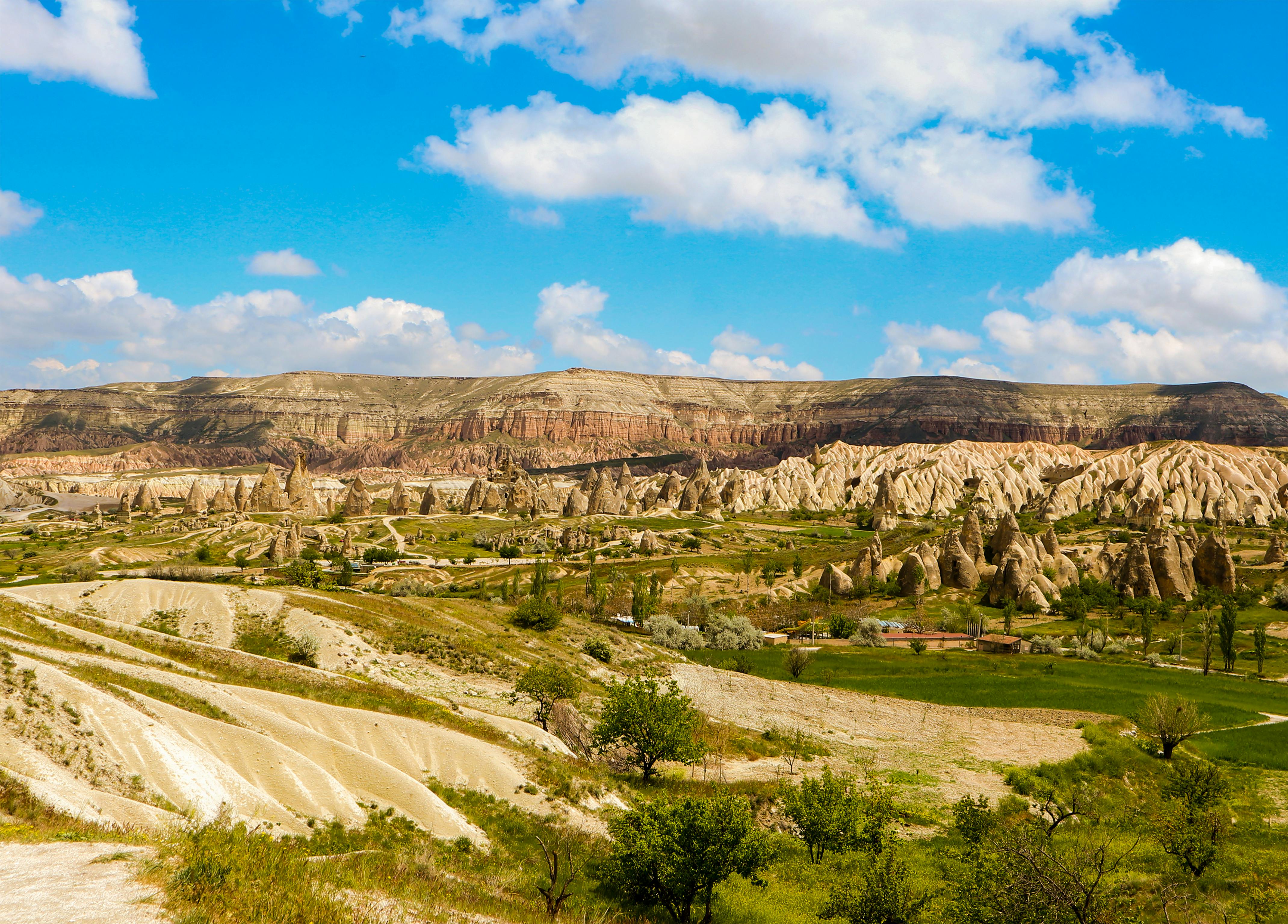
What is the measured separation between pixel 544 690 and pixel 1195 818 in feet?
88.6

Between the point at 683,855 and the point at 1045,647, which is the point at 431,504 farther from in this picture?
the point at 683,855

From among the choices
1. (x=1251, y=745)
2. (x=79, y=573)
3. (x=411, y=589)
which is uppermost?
(x=79, y=573)

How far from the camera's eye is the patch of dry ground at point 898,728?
A: 39.0 meters

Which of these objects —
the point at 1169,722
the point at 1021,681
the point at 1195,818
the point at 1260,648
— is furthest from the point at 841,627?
the point at 1195,818

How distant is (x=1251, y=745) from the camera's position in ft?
143

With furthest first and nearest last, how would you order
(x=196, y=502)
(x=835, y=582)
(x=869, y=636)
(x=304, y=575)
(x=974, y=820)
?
(x=196, y=502) < (x=835, y=582) < (x=869, y=636) < (x=304, y=575) < (x=974, y=820)

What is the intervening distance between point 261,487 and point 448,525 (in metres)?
41.1

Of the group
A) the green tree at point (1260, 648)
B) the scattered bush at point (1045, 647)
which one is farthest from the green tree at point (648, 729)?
the green tree at point (1260, 648)

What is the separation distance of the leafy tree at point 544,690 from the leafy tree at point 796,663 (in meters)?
24.4

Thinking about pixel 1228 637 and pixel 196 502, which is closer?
pixel 1228 637

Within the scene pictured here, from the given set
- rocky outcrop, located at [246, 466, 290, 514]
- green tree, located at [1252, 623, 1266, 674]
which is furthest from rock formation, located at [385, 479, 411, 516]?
green tree, located at [1252, 623, 1266, 674]

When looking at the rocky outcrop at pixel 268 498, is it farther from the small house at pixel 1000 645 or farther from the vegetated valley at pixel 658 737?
the small house at pixel 1000 645

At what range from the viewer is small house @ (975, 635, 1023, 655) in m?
73.3

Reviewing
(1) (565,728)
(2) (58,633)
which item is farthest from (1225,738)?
(2) (58,633)
